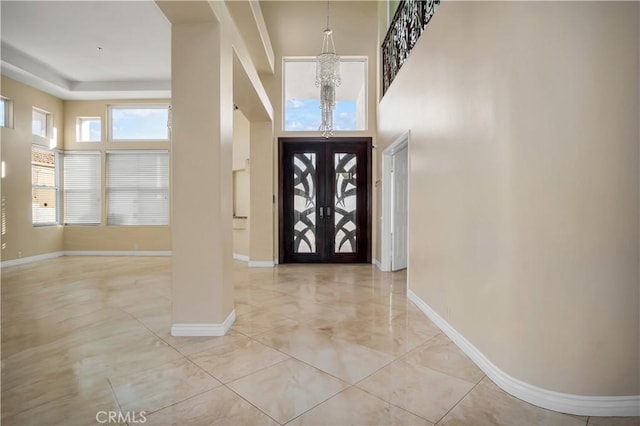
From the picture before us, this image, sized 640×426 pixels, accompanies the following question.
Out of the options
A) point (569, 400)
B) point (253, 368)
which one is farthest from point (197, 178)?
point (569, 400)

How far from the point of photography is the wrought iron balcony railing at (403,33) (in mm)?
3738

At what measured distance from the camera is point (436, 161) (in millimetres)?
3273

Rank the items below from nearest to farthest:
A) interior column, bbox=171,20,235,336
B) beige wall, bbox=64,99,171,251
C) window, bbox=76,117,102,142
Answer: interior column, bbox=171,20,235,336 → beige wall, bbox=64,99,171,251 → window, bbox=76,117,102,142

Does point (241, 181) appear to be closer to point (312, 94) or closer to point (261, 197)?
point (261, 197)

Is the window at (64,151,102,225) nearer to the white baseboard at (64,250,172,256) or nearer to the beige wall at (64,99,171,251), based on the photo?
the beige wall at (64,99,171,251)

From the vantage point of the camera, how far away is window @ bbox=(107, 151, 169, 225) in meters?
8.20

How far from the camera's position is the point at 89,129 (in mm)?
8219

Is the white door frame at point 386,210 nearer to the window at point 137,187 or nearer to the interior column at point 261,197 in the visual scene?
the interior column at point 261,197

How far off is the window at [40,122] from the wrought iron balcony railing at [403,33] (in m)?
7.45

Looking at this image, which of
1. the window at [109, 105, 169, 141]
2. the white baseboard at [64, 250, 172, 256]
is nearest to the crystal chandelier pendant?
the window at [109, 105, 169, 141]

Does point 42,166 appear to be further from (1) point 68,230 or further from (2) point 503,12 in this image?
(2) point 503,12

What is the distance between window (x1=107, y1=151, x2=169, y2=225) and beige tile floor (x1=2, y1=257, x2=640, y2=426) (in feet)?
13.6

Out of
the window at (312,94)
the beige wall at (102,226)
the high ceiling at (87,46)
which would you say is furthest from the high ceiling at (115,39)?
the beige wall at (102,226)

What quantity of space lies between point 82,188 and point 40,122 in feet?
5.37
